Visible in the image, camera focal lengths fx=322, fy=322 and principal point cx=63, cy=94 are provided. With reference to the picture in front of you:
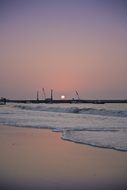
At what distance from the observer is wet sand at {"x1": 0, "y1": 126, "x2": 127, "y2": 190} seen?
4652mm

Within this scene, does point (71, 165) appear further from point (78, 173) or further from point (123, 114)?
point (123, 114)

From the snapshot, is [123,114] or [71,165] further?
[123,114]

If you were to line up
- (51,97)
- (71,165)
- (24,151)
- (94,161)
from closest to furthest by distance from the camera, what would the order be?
1. (71,165)
2. (94,161)
3. (24,151)
4. (51,97)

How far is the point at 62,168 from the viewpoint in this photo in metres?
5.58

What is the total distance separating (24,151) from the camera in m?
7.32

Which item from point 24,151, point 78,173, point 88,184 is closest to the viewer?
point 88,184

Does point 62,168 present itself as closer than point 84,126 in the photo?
Yes

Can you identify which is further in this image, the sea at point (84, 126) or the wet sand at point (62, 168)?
the sea at point (84, 126)

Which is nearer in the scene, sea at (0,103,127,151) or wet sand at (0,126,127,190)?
wet sand at (0,126,127,190)

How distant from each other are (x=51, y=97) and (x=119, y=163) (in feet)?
328

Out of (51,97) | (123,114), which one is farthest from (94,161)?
(51,97)

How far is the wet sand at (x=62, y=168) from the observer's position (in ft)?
15.3

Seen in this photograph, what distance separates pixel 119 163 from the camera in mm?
6137

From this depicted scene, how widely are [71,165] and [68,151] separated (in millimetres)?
1567
